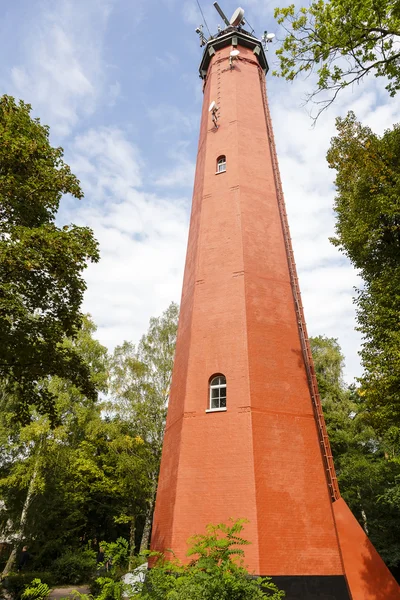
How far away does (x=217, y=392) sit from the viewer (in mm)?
11141

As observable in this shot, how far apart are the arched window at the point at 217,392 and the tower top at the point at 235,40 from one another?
17.2 metres

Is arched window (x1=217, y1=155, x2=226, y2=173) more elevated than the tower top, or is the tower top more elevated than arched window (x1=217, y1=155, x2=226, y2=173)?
the tower top

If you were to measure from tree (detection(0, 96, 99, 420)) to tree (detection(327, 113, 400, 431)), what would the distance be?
733cm

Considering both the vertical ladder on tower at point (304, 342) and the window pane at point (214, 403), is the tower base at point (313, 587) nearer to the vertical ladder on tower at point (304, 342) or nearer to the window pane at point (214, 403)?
the vertical ladder on tower at point (304, 342)

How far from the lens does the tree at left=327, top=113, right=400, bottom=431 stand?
9891mm

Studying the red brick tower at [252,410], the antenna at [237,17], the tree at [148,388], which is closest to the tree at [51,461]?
the tree at [148,388]

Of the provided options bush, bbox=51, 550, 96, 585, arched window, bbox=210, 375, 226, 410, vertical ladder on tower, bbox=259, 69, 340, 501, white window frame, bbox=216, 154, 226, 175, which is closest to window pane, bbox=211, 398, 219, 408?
arched window, bbox=210, 375, 226, 410

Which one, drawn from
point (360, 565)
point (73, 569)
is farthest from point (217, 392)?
point (73, 569)

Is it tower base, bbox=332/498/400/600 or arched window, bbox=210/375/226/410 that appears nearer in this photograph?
tower base, bbox=332/498/400/600

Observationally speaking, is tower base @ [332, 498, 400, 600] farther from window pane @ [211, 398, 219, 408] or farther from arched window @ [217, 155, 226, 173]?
arched window @ [217, 155, 226, 173]

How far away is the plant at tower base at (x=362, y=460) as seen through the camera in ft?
50.9

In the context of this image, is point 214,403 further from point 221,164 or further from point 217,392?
point 221,164

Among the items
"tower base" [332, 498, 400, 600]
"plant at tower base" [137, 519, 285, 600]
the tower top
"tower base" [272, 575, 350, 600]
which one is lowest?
"plant at tower base" [137, 519, 285, 600]

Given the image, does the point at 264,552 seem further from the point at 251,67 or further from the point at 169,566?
the point at 251,67
